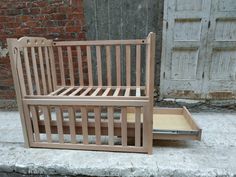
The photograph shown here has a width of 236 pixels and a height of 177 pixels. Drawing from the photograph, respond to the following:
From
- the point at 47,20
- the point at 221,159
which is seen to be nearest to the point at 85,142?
the point at 221,159

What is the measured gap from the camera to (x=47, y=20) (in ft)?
6.07

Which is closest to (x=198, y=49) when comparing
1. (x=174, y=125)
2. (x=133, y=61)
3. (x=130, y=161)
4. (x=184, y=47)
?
(x=184, y=47)

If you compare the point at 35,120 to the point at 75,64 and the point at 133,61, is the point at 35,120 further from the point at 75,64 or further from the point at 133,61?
the point at 133,61

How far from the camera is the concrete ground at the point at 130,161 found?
1.14 metres

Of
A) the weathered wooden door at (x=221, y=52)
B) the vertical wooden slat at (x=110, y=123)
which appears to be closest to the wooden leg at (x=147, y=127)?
the vertical wooden slat at (x=110, y=123)

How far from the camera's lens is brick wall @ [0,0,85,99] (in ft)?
5.92

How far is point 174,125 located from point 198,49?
85 cm

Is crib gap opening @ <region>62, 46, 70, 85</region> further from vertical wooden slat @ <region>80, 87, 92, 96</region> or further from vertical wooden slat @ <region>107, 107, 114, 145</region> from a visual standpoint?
vertical wooden slat @ <region>107, 107, 114, 145</region>

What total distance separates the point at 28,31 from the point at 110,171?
5.35 feet

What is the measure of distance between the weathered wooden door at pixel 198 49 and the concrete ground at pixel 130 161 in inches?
24.8

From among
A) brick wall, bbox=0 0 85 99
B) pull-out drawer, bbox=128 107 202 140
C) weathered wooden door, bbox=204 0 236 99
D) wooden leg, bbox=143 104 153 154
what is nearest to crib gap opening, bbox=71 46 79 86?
brick wall, bbox=0 0 85 99

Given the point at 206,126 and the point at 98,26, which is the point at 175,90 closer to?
the point at 206,126

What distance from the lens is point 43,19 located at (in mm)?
1853

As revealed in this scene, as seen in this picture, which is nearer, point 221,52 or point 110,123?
point 110,123
